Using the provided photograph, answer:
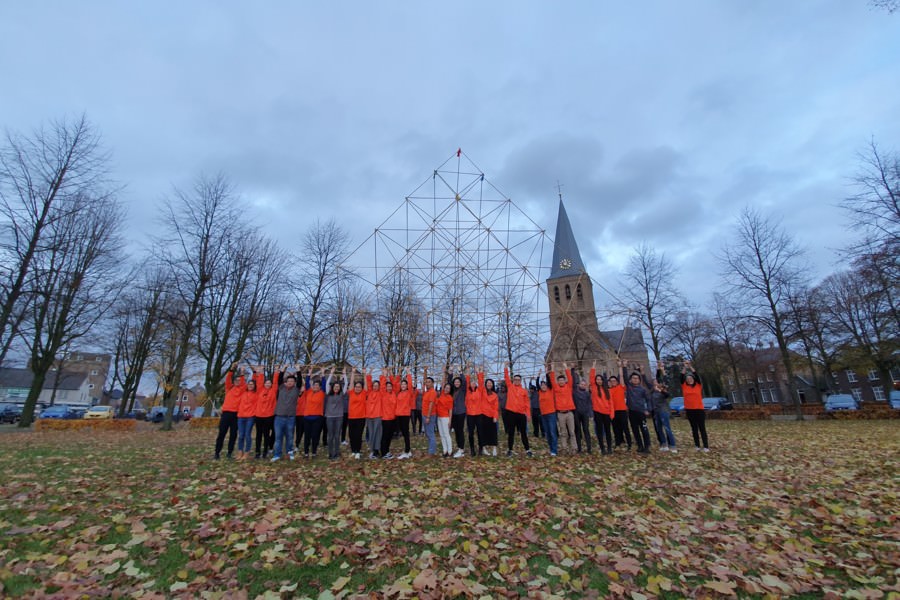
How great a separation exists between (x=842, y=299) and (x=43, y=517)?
48.8m

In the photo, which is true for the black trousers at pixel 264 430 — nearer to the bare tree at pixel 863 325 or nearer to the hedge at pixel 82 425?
the hedge at pixel 82 425

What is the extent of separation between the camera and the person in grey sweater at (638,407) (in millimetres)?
9516

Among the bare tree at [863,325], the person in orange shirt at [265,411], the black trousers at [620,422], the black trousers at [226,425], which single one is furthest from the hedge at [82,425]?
the bare tree at [863,325]

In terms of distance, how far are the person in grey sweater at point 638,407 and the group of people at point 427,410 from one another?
0.9 inches

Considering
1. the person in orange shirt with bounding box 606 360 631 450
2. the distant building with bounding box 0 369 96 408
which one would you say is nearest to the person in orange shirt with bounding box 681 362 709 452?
the person in orange shirt with bounding box 606 360 631 450

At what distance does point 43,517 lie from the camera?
470 centimetres

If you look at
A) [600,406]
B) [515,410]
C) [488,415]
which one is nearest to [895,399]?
[600,406]

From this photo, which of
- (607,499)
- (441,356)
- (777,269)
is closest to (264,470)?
(607,499)

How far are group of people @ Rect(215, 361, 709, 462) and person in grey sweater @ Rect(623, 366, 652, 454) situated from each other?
0.9 inches

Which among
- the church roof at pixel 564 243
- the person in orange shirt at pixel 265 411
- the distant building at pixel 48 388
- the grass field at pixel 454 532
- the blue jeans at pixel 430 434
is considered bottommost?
the grass field at pixel 454 532

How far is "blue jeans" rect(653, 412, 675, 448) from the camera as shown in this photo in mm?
9969

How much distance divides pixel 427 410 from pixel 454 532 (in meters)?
5.74

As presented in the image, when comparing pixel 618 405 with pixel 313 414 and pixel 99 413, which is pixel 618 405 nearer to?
pixel 313 414

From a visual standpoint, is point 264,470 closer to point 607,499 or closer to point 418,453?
point 418,453
